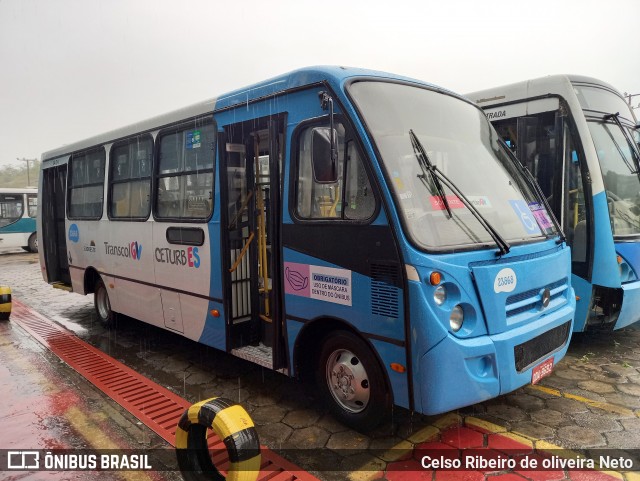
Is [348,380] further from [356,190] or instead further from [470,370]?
[356,190]

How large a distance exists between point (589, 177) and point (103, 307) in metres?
6.72

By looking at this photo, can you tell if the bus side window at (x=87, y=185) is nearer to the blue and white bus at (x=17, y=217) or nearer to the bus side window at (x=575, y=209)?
the bus side window at (x=575, y=209)

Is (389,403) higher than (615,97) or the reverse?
the reverse

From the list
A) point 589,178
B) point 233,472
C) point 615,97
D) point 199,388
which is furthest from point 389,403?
point 615,97

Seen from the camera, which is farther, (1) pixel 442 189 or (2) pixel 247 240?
(2) pixel 247 240

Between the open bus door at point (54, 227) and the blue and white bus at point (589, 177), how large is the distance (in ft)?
→ 24.6

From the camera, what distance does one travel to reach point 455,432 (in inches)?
145

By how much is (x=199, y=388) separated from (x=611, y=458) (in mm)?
3532

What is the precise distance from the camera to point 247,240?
4777 millimetres

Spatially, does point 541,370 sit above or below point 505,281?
below

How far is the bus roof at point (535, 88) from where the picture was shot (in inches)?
A: 206

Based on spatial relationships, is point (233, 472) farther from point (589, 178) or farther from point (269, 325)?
point (589, 178)

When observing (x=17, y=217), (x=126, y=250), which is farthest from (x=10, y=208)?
(x=126, y=250)

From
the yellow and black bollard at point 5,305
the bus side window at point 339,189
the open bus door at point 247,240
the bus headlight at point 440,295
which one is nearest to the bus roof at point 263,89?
the open bus door at point 247,240
